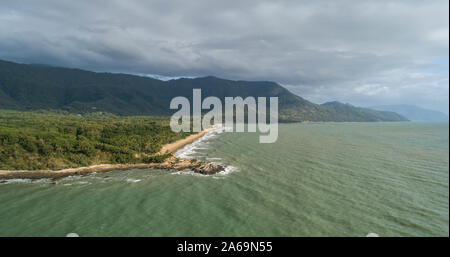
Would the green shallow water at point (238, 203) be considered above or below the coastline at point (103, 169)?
below

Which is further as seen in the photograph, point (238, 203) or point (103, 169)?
point (103, 169)

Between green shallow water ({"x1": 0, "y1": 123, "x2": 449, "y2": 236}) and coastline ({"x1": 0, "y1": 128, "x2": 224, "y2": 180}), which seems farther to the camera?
coastline ({"x1": 0, "y1": 128, "x2": 224, "y2": 180})

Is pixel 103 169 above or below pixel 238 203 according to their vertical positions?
above

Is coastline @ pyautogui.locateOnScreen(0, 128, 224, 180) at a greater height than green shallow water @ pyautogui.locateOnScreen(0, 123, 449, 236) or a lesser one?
greater

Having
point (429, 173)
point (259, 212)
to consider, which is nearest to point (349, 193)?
point (259, 212)

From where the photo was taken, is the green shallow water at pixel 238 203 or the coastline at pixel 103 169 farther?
the coastline at pixel 103 169

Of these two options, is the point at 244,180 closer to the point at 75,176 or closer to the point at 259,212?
the point at 259,212
